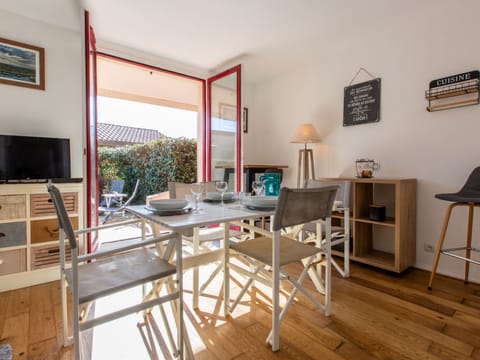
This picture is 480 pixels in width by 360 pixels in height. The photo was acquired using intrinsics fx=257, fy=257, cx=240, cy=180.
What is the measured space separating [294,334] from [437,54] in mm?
2663

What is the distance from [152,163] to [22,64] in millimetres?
3685

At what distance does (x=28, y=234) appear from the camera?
213 cm

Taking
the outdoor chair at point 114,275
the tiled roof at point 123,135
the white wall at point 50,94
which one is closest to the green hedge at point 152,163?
the tiled roof at point 123,135

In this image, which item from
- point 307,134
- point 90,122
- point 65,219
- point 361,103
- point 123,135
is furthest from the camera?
point 123,135

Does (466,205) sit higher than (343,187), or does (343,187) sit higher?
(343,187)

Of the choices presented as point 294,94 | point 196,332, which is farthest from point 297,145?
point 196,332

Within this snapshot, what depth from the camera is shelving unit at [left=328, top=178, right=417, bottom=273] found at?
227cm

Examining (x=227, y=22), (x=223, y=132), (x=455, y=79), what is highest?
(x=227, y=22)

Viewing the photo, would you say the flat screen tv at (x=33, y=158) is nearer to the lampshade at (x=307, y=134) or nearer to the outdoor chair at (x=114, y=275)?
the outdoor chair at (x=114, y=275)

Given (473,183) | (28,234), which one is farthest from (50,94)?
(473,183)

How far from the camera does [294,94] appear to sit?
12.0 feet

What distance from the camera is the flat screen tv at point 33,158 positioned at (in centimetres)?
222

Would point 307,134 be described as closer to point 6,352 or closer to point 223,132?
point 223,132

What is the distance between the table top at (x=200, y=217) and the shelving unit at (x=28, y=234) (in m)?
1.17
